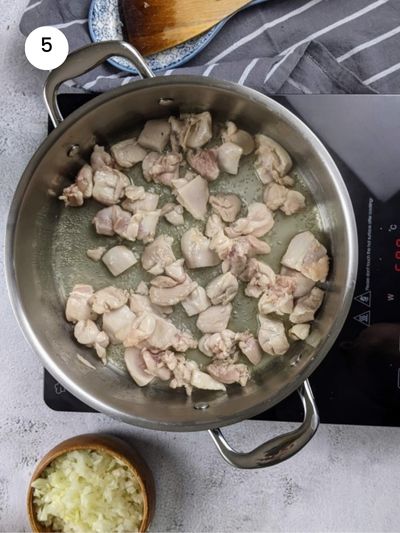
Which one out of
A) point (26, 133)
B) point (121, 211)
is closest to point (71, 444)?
point (121, 211)

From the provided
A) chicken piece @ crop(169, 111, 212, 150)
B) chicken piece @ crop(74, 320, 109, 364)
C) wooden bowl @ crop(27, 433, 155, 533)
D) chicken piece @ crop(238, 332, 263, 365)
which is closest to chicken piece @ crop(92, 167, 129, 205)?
chicken piece @ crop(169, 111, 212, 150)

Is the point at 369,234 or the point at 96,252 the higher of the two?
the point at 96,252

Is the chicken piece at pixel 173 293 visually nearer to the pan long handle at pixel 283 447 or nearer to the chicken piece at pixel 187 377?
the chicken piece at pixel 187 377

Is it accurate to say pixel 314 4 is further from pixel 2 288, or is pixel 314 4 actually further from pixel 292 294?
pixel 2 288

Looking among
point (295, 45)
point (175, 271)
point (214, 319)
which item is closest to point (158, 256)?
point (175, 271)

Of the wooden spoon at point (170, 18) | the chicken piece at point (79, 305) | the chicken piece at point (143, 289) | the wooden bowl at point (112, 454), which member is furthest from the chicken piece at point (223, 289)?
the wooden spoon at point (170, 18)

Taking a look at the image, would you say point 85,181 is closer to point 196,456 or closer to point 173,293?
point 173,293
